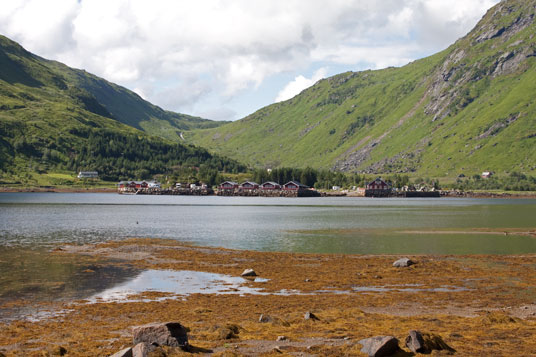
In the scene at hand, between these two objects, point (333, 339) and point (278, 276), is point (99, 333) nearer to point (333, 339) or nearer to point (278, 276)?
point (333, 339)

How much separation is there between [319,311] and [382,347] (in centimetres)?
1066

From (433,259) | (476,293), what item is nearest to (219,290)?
(476,293)

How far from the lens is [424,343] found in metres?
23.7

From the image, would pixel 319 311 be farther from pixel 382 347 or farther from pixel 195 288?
pixel 195 288

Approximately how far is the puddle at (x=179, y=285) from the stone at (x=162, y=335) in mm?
13178

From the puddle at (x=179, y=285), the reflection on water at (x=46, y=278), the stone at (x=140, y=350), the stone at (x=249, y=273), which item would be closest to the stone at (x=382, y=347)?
the stone at (x=140, y=350)

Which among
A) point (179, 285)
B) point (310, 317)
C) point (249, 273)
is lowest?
point (179, 285)

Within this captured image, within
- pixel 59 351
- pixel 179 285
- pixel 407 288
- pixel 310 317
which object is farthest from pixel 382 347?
pixel 179 285

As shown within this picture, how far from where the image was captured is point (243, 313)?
32.7 meters

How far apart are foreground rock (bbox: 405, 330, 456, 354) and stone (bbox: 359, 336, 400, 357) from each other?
3.15 feet

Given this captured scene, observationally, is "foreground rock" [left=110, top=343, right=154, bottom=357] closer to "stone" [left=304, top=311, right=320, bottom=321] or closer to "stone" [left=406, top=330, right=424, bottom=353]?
"stone" [left=304, top=311, right=320, bottom=321]

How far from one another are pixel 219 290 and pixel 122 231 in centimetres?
5833

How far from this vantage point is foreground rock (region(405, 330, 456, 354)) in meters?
23.5

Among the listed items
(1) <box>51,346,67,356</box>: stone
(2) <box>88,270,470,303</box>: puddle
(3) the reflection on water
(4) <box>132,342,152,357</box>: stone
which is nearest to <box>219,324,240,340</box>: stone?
(4) <box>132,342,152,357</box>: stone
